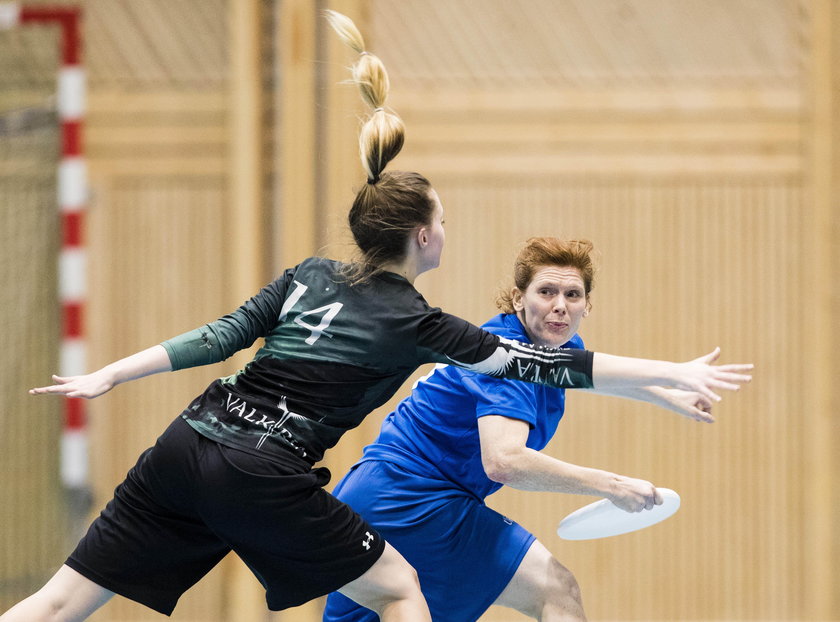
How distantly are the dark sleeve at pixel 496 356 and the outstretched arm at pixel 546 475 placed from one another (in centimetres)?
21

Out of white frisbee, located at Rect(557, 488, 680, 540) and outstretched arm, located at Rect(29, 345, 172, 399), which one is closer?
outstretched arm, located at Rect(29, 345, 172, 399)

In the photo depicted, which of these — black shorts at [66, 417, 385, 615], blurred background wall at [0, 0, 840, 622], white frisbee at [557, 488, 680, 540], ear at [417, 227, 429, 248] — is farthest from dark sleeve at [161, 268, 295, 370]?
blurred background wall at [0, 0, 840, 622]

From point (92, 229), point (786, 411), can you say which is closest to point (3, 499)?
point (92, 229)

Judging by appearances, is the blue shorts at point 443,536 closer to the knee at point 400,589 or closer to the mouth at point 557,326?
the knee at point 400,589

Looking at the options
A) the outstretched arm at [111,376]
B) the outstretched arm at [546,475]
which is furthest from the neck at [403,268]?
the outstretched arm at [111,376]

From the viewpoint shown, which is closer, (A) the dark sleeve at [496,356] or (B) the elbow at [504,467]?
(A) the dark sleeve at [496,356]

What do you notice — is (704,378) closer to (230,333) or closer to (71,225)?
(230,333)

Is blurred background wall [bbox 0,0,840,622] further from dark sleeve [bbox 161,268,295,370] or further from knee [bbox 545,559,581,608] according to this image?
dark sleeve [bbox 161,268,295,370]

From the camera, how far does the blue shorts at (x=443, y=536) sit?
8.29 ft

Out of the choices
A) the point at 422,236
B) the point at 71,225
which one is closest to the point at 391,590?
the point at 422,236

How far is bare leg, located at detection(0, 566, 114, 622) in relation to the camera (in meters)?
2.20

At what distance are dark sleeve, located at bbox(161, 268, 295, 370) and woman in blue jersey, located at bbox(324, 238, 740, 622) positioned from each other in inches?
18.8

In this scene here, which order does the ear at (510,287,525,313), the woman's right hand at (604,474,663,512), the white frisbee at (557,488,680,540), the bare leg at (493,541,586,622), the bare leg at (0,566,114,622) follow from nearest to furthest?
the bare leg at (0,566,114,622) → the woman's right hand at (604,474,663,512) → the bare leg at (493,541,586,622) → the ear at (510,287,525,313) → the white frisbee at (557,488,680,540)

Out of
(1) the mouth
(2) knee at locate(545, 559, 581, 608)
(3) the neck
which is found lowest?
(2) knee at locate(545, 559, 581, 608)
